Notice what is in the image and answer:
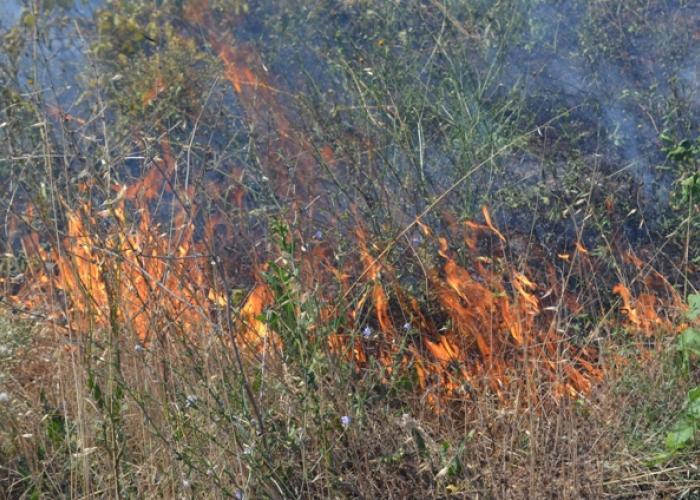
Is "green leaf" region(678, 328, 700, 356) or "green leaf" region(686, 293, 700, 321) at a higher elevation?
"green leaf" region(686, 293, 700, 321)

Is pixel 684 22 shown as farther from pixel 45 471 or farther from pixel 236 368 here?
pixel 45 471

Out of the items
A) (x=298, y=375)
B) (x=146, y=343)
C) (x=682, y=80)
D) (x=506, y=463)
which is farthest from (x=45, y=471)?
(x=682, y=80)

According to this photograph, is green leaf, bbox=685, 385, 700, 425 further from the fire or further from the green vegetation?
the fire

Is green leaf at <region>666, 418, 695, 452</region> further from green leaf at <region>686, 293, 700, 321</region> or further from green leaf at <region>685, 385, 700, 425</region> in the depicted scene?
green leaf at <region>686, 293, 700, 321</region>

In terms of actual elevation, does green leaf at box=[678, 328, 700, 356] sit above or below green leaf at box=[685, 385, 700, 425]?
above

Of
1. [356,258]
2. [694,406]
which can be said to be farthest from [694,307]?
[356,258]

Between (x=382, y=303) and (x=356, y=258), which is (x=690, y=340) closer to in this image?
(x=382, y=303)

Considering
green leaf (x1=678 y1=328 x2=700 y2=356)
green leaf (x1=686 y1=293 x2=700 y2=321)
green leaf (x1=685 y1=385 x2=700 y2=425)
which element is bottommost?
green leaf (x1=685 y1=385 x2=700 y2=425)

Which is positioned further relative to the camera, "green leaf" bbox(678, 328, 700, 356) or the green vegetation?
"green leaf" bbox(678, 328, 700, 356)

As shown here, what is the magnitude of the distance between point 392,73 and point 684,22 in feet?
5.01

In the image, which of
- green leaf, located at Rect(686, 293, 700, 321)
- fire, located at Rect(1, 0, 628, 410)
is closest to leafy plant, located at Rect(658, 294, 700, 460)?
green leaf, located at Rect(686, 293, 700, 321)

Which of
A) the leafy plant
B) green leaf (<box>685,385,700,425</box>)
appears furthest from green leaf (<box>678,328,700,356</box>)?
green leaf (<box>685,385,700,425</box>)

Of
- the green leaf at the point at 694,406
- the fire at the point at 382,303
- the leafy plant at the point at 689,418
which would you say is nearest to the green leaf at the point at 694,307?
the leafy plant at the point at 689,418

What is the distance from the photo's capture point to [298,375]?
3.07m
